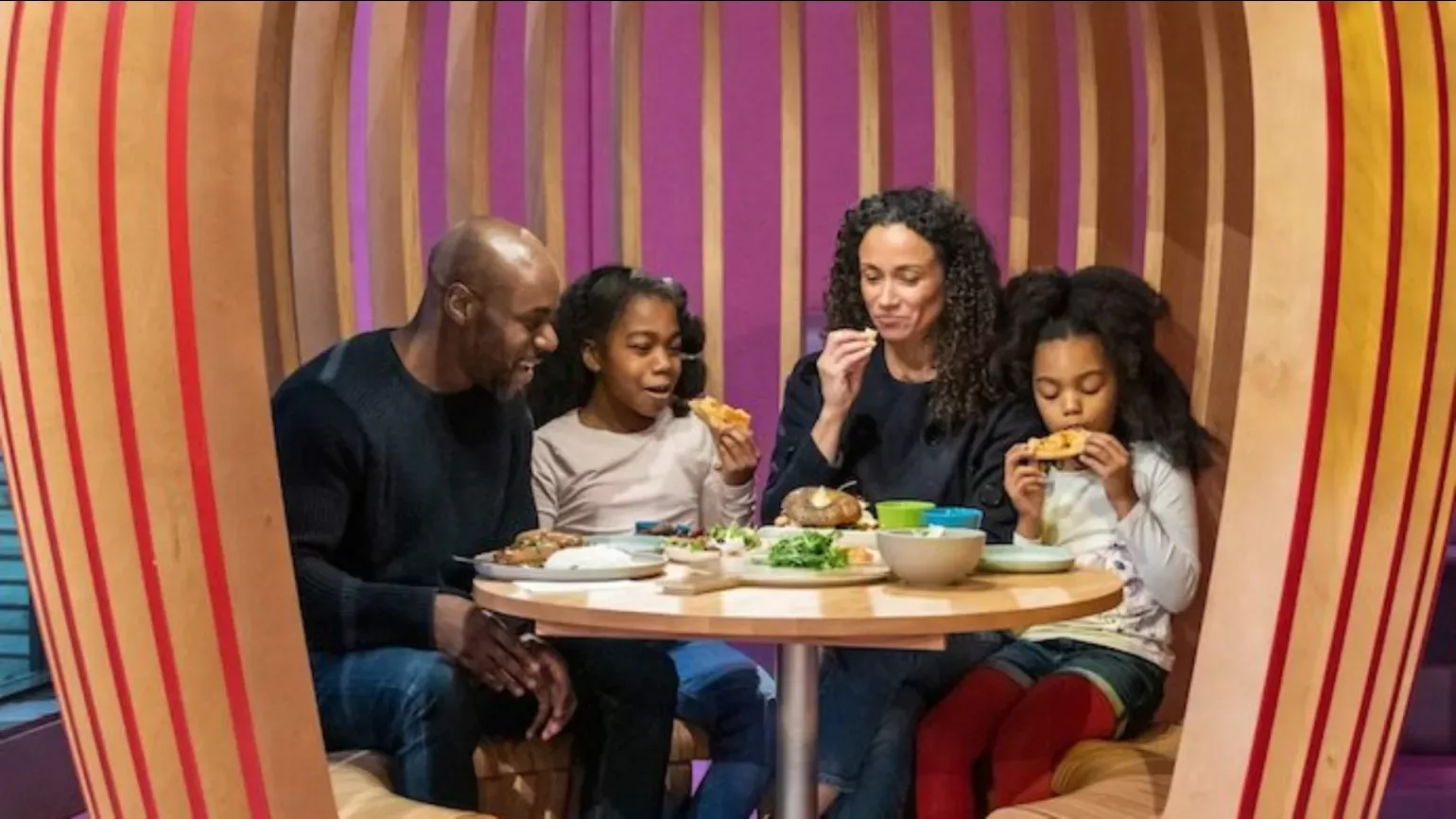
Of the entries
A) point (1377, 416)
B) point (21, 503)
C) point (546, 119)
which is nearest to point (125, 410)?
point (21, 503)

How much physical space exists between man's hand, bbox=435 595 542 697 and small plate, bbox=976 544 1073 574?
2.07ft

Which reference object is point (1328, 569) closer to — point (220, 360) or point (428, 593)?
point (220, 360)

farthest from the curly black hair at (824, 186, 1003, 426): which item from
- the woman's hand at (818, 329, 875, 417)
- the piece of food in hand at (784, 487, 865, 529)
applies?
the piece of food in hand at (784, 487, 865, 529)

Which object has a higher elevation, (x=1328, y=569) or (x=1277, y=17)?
(x=1277, y=17)

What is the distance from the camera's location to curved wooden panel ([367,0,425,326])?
2.95 metres

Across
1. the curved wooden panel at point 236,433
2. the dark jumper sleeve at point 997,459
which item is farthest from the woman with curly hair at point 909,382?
the curved wooden panel at point 236,433

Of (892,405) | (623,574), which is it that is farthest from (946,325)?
(623,574)

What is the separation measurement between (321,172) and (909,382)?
1.18 meters

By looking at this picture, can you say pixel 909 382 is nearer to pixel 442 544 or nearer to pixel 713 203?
pixel 713 203

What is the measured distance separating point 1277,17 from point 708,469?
64.9 inches

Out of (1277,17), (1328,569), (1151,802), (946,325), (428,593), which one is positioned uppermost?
(1277,17)

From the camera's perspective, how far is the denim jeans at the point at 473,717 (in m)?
2.04

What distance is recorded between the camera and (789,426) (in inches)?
109

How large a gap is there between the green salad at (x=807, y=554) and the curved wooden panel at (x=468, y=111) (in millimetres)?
1285
